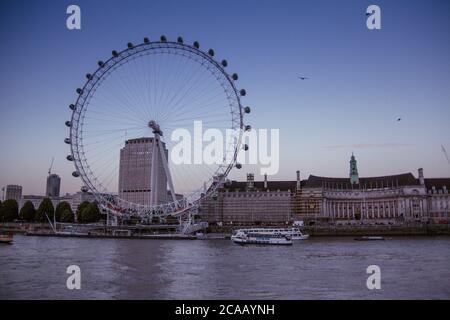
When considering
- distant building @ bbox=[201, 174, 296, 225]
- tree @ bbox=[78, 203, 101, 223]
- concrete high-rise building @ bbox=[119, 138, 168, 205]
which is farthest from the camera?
concrete high-rise building @ bbox=[119, 138, 168, 205]

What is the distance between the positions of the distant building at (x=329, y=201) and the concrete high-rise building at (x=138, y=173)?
28.8 metres

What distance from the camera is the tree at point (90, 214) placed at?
93750 mm

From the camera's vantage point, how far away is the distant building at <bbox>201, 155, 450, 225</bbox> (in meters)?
106

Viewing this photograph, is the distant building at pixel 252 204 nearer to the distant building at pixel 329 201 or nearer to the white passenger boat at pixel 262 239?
the distant building at pixel 329 201

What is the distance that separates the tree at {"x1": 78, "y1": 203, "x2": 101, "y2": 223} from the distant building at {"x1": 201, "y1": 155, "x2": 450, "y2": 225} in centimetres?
2842

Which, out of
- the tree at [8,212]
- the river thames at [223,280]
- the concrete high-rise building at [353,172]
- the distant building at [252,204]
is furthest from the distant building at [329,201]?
the river thames at [223,280]

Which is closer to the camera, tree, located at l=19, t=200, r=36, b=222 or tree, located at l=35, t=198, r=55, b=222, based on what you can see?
tree, located at l=35, t=198, r=55, b=222

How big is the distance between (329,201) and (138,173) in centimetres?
6290

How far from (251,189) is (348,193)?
2632cm

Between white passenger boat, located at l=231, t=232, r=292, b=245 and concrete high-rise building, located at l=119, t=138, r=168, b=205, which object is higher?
concrete high-rise building, located at l=119, t=138, r=168, b=205

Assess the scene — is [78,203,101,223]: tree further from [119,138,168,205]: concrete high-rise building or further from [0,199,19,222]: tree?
[119,138,168,205]: concrete high-rise building

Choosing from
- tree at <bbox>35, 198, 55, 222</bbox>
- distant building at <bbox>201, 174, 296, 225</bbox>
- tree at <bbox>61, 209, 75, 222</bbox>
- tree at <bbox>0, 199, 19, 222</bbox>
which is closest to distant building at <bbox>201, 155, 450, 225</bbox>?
distant building at <bbox>201, 174, 296, 225</bbox>

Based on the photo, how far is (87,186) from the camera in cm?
4847
